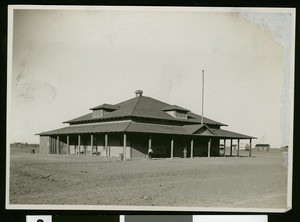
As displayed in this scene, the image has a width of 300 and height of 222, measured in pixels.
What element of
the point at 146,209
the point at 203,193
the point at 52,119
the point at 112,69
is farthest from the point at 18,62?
the point at 203,193

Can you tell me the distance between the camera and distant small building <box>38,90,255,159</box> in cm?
331

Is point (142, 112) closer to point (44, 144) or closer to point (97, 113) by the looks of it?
point (97, 113)

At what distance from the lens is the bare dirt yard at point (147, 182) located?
10.5ft

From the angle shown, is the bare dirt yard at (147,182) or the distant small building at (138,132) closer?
the bare dirt yard at (147,182)

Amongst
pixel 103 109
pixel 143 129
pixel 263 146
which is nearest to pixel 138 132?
pixel 143 129

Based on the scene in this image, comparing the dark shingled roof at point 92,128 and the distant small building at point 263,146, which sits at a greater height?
the dark shingled roof at point 92,128

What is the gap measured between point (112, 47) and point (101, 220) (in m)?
1.41

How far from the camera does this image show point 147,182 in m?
3.29

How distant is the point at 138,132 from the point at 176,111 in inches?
14.6

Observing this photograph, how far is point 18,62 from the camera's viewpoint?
10.5 feet

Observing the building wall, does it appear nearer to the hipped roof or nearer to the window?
the hipped roof

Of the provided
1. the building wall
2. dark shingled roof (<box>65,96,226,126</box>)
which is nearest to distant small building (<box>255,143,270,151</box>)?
dark shingled roof (<box>65,96,226,126</box>)

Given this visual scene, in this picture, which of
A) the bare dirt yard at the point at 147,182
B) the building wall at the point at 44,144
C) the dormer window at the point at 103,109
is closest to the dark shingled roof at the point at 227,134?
the bare dirt yard at the point at 147,182

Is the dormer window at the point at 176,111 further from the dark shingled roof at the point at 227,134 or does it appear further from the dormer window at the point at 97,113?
the dormer window at the point at 97,113
